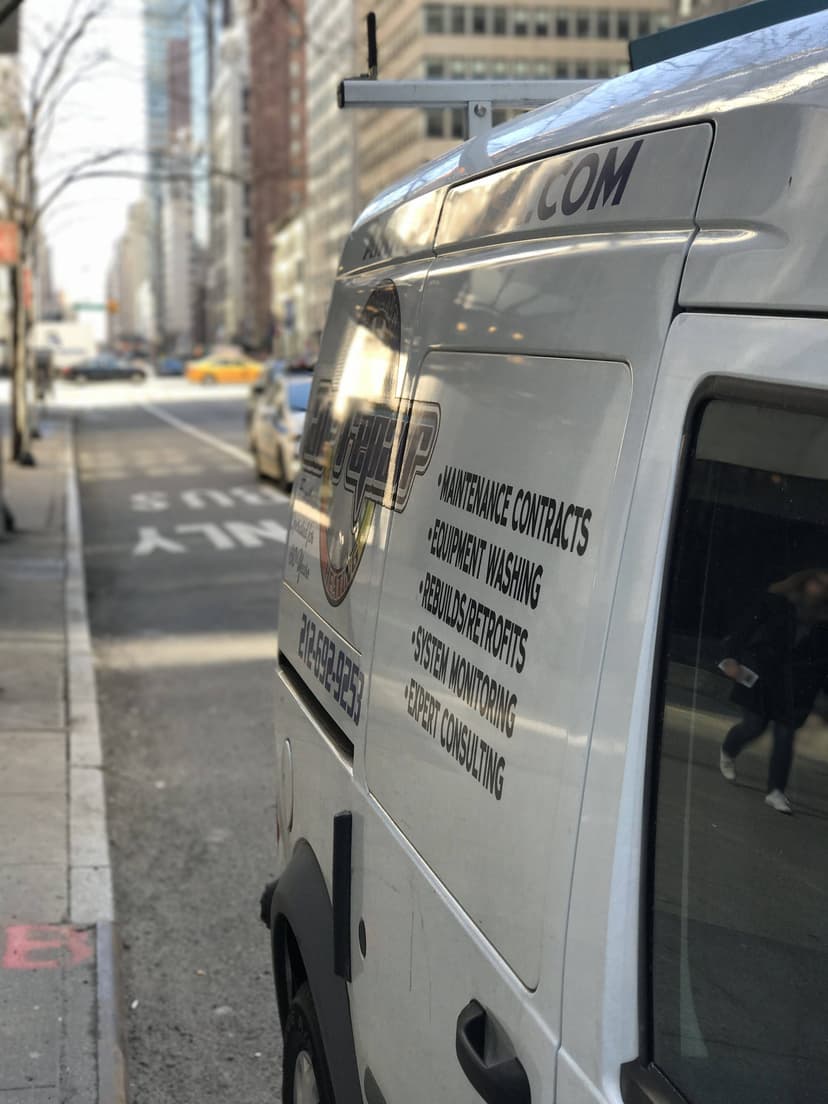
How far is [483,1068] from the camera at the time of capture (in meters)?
1.99

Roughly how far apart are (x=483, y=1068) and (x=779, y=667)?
79cm

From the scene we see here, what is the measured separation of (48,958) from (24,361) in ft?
80.3

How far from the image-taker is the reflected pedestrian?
4.91ft

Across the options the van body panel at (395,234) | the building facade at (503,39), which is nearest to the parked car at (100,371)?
the building facade at (503,39)

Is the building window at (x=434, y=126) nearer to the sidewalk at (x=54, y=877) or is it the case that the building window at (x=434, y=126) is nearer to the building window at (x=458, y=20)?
the building window at (x=458, y=20)

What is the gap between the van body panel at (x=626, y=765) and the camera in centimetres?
169

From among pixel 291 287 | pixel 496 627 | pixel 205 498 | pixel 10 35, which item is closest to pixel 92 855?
pixel 496 627

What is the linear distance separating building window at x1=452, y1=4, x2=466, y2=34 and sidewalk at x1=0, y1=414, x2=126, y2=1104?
311ft

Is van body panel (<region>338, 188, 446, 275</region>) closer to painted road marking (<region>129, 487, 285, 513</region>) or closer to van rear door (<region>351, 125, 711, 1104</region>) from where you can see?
van rear door (<region>351, 125, 711, 1104</region>)

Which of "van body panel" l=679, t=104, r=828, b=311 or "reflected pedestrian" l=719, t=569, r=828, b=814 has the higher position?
"van body panel" l=679, t=104, r=828, b=311

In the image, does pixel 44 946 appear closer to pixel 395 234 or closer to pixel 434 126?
pixel 395 234

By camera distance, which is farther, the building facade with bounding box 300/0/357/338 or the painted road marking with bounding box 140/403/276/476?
the building facade with bounding box 300/0/357/338

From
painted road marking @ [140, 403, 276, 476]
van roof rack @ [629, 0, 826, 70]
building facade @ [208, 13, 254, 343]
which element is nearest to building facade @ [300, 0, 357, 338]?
building facade @ [208, 13, 254, 343]

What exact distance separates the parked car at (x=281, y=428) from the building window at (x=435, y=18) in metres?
82.2
